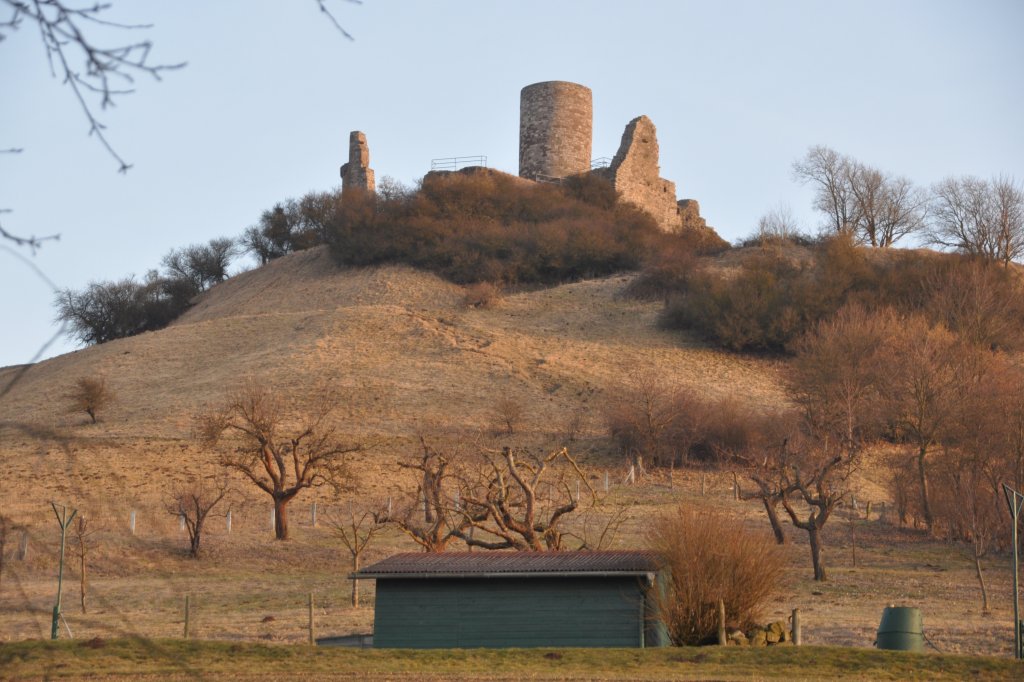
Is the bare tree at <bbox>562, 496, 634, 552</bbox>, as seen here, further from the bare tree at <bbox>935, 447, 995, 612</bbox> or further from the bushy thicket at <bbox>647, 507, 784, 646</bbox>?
the bushy thicket at <bbox>647, 507, 784, 646</bbox>

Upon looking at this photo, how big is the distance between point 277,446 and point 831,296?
99.2 ft

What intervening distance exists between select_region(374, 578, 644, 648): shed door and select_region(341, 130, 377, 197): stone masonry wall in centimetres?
6069

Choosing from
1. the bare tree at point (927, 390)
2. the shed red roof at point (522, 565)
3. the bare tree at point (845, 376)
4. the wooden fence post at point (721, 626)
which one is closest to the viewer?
the wooden fence post at point (721, 626)

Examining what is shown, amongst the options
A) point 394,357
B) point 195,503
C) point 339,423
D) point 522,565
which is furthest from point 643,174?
point 522,565

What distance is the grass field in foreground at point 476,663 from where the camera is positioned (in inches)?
577

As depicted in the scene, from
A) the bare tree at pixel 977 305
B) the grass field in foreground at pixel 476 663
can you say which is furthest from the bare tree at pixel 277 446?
the bare tree at pixel 977 305

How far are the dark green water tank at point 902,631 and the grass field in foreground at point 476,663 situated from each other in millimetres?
1313

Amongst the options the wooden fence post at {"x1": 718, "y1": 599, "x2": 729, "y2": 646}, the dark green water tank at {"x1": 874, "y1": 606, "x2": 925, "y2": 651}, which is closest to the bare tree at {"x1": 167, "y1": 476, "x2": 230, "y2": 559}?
the wooden fence post at {"x1": 718, "y1": 599, "x2": 729, "y2": 646}

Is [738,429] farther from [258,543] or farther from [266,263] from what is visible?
[266,263]

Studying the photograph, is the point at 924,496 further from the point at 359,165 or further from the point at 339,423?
the point at 359,165

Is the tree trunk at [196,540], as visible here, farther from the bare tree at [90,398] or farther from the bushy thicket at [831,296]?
the bushy thicket at [831,296]

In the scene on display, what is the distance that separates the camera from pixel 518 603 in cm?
1834

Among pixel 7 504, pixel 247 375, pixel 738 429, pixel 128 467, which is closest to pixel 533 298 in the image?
pixel 247 375

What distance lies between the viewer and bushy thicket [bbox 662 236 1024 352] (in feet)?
184
